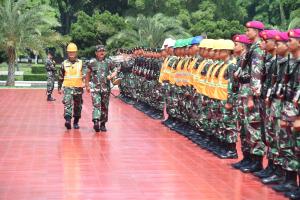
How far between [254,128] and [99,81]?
5791 mm

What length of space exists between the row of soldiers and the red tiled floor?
31 cm

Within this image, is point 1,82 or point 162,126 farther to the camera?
point 1,82

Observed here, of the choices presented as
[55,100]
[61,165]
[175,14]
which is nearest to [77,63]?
[61,165]

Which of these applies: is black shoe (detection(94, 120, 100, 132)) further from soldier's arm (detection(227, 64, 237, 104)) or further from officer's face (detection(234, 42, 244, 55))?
officer's face (detection(234, 42, 244, 55))

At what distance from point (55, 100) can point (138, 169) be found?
Answer: 1511cm

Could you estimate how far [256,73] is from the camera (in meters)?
9.64

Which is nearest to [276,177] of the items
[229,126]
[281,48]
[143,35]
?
[281,48]

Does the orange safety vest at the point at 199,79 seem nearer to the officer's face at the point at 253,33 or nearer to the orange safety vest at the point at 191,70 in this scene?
the orange safety vest at the point at 191,70

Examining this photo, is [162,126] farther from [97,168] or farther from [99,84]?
[97,168]

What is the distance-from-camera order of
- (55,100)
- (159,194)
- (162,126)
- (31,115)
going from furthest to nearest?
(55,100), (31,115), (162,126), (159,194)

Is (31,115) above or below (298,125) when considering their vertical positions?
below

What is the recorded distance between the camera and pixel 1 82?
38.2 metres

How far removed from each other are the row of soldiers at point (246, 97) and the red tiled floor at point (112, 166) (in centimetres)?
31

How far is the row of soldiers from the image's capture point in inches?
339
